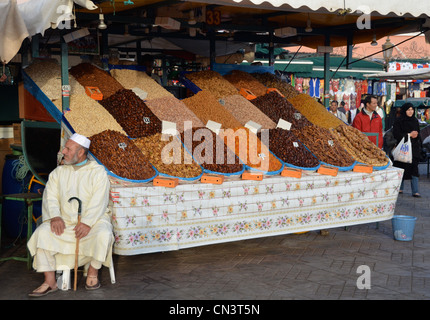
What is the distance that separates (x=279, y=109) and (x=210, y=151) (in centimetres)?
147

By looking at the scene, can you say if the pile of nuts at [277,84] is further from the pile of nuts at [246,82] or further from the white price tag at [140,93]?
the white price tag at [140,93]

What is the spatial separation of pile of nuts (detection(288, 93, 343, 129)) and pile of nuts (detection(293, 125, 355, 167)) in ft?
1.21

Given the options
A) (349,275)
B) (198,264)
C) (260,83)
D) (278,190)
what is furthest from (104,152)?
(260,83)

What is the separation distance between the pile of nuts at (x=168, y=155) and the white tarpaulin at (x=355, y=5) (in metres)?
1.32

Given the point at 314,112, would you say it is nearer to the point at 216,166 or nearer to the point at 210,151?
the point at 210,151

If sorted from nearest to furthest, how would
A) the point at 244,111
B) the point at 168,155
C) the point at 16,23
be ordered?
the point at 16,23 → the point at 168,155 → the point at 244,111

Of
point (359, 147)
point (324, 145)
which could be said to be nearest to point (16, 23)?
point (324, 145)

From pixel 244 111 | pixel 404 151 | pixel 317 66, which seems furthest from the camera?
pixel 317 66

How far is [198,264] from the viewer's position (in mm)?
4719

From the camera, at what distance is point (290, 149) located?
537cm

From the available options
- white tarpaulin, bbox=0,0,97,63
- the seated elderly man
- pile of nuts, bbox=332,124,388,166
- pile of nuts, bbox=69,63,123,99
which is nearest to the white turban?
the seated elderly man

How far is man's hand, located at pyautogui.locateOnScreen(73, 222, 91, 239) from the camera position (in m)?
3.87

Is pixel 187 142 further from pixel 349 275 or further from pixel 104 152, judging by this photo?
pixel 349 275

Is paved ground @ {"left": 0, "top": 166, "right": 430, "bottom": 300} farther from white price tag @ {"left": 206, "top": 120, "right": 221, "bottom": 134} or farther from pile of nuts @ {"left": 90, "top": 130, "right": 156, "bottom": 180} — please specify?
white price tag @ {"left": 206, "top": 120, "right": 221, "bottom": 134}
